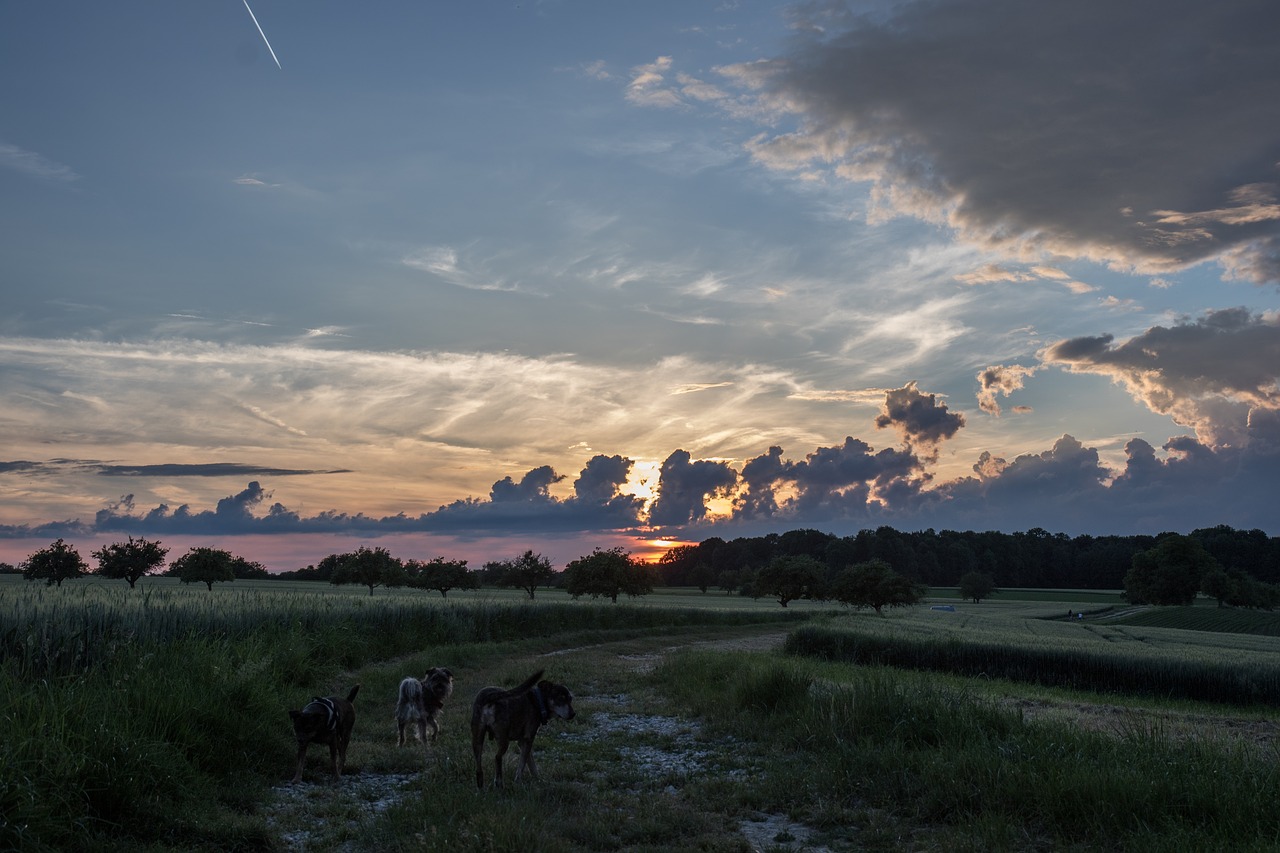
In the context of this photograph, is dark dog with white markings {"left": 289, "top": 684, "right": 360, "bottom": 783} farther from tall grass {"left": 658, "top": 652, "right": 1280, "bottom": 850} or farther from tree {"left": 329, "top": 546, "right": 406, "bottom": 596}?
tree {"left": 329, "top": 546, "right": 406, "bottom": 596}

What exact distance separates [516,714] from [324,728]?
2.56 meters

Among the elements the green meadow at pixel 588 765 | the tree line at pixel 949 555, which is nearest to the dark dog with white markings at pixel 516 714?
the green meadow at pixel 588 765

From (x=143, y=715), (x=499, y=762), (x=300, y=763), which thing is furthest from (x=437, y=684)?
(x=143, y=715)

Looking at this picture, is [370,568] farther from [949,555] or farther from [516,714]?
[949,555]

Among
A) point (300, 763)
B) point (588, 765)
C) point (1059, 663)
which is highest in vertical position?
point (300, 763)

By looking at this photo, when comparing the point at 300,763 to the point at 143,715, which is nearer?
the point at 143,715

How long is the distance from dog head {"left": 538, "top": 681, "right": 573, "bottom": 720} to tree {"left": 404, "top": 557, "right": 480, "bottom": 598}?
65948mm

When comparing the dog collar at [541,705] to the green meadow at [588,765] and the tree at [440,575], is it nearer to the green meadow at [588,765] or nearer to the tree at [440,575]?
the green meadow at [588,765]

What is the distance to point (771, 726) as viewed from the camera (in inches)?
487

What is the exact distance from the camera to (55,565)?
211 feet

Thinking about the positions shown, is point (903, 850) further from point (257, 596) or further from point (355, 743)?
point (257, 596)

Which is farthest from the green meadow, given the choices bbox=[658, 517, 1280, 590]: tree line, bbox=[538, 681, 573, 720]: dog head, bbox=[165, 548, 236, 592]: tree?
bbox=[658, 517, 1280, 590]: tree line

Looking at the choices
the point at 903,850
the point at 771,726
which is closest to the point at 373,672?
the point at 771,726

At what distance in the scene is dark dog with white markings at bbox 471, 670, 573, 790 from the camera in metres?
9.22
